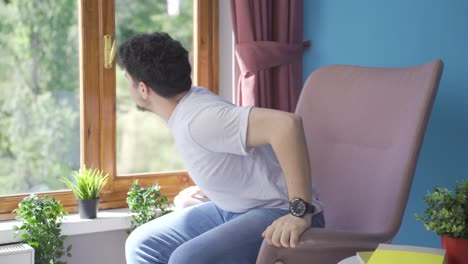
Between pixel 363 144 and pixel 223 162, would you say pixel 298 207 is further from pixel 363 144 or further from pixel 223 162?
pixel 363 144

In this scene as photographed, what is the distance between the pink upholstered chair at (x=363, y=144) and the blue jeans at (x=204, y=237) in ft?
0.56

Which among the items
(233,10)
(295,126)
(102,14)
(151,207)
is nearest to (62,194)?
(151,207)

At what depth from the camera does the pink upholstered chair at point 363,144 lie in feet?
5.95

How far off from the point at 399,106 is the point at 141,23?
1.36m

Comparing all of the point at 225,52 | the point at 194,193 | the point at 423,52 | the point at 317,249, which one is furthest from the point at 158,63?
the point at 225,52

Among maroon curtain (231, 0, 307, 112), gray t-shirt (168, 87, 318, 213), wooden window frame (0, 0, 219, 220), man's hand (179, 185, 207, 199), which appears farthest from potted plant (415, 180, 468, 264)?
wooden window frame (0, 0, 219, 220)

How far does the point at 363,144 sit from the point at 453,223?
539 millimetres

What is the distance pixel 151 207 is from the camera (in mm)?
2650

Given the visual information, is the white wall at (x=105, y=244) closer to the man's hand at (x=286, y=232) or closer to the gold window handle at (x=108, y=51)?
the gold window handle at (x=108, y=51)

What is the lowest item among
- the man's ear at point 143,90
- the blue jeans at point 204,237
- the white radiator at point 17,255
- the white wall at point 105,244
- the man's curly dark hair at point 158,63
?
the white wall at point 105,244

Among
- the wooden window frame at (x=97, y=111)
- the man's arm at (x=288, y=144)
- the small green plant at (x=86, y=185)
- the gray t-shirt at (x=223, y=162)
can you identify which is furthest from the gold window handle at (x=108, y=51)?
the man's arm at (x=288, y=144)

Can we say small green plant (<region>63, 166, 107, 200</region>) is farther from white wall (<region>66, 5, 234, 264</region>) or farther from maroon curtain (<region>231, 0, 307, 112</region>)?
maroon curtain (<region>231, 0, 307, 112</region>)

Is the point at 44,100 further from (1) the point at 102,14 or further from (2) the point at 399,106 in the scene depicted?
(2) the point at 399,106

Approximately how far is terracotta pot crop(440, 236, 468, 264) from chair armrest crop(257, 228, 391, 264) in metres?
0.22
